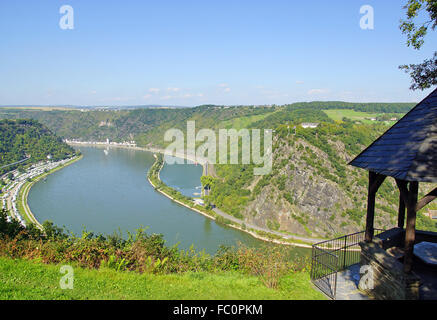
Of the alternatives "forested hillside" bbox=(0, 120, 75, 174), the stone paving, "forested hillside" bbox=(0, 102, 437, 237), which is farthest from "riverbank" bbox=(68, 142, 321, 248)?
"forested hillside" bbox=(0, 120, 75, 174)

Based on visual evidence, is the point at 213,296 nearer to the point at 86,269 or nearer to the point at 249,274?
the point at 249,274

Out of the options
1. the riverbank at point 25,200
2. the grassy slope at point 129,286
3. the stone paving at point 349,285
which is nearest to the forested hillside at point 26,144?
the riverbank at point 25,200

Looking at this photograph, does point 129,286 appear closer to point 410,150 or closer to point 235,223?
point 410,150

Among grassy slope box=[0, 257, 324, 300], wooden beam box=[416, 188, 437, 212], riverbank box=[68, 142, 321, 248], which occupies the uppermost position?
wooden beam box=[416, 188, 437, 212]

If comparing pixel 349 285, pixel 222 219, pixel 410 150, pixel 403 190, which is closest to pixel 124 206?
pixel 222 219

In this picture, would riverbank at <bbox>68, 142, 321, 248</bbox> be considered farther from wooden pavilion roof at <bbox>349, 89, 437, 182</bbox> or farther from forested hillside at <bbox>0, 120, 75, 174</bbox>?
forested hillside at <bbox>0, 120, 75, 174</bbox>

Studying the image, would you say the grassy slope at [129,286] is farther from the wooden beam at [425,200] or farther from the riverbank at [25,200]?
the riverbank at [25,200]

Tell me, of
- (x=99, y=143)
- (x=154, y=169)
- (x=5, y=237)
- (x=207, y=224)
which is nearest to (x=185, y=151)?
(x=154, y=169)
